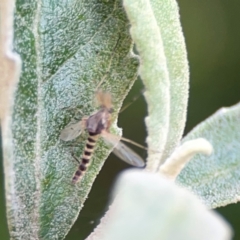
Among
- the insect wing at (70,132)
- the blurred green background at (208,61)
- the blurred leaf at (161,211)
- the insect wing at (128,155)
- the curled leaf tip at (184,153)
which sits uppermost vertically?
the blurred leaf at (161,211)

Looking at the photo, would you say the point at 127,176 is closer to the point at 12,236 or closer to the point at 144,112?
the point at 12,236

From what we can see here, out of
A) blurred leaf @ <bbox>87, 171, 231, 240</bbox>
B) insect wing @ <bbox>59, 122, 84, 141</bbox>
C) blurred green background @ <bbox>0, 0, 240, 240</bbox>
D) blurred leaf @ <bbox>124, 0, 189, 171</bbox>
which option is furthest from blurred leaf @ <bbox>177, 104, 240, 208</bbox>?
blurred green background @ <bbox>0, 0, 240, 240</bbox>

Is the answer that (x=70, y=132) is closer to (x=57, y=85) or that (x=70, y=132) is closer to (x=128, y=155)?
(x=57, y=85)

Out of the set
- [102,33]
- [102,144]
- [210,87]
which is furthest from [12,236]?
[210,87]

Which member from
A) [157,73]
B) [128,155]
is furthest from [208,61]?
[157,73]

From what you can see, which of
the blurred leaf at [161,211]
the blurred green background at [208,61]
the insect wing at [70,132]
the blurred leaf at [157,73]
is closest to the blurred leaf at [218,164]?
the blurred leaf at [157,73]

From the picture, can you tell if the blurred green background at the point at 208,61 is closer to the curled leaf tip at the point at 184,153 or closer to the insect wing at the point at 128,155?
the insect wing at the point at 128,155

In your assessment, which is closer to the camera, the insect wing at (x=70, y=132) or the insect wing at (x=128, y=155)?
the insect wing at (x=70, y=132)
